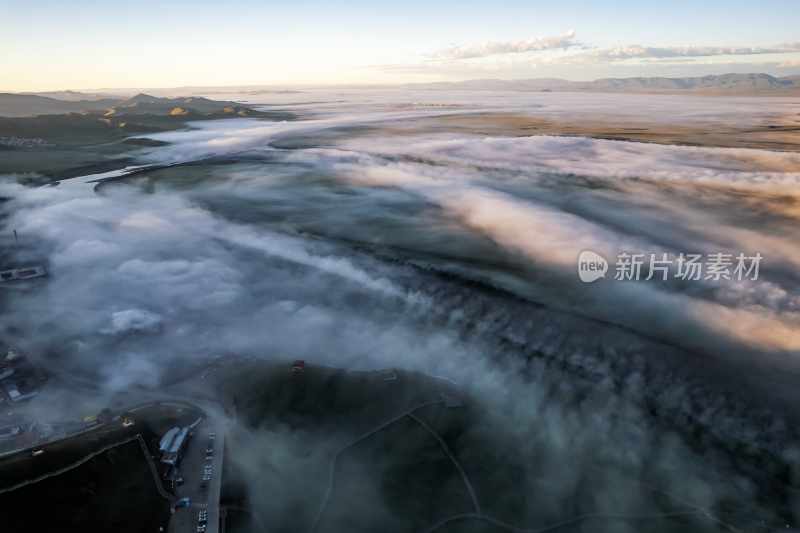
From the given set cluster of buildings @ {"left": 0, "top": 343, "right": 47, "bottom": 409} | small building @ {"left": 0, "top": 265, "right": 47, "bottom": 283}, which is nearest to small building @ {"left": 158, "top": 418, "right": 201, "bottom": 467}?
cluster of buildings @ {"left": 0, "top": 343, "right": 47, "bottom": 409}

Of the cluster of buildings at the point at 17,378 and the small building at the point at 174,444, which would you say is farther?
the cluster of buildings at the point at 17,378

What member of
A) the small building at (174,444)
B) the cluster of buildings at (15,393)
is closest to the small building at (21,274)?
the cluster of buildings at (15,393)

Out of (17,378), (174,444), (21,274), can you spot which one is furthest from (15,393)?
(21,274)

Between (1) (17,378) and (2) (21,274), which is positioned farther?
(2) (21,274)

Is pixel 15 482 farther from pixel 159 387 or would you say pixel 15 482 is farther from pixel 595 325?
pixel 595 325

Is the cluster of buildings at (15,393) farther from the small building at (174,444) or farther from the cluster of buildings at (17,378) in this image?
the small building at (174,444)

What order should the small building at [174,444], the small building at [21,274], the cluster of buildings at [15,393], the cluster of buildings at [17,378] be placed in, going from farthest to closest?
the small building at [21,274] < the cluster of buildings at [17,378] < the cluster of buildings at [15,393] < the small building at [174,444]

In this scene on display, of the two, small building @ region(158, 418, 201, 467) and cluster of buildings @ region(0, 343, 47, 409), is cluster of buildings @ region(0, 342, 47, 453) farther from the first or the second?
small building @ region(158, 418, 201, 467)

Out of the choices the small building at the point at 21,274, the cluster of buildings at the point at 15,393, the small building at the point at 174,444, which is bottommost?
the small building at the point at 174,444

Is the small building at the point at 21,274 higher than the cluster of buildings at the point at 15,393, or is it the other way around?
the small building at the point at 21,274

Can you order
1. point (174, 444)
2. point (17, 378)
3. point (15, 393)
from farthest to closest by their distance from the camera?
point (17, 378), point (15, 393), point (174, 444)

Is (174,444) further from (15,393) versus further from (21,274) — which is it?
(21,274)

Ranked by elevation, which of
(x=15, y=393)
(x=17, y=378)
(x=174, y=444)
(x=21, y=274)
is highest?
(x=21, y=274)

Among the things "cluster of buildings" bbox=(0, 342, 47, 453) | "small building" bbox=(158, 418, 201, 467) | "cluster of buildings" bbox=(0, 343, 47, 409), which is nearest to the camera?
"small building" bbox=(158, 418, 201, 467)
